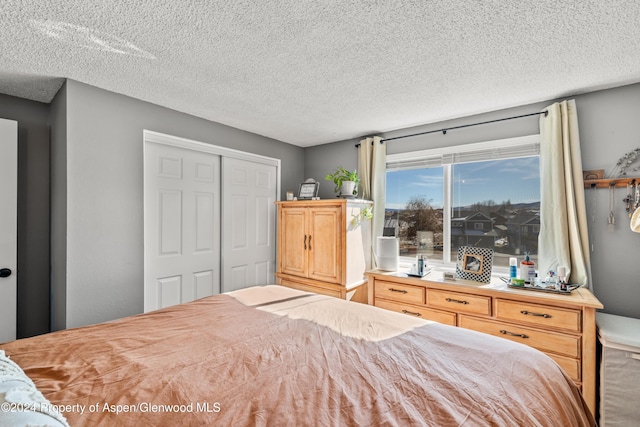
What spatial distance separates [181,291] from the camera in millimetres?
3035

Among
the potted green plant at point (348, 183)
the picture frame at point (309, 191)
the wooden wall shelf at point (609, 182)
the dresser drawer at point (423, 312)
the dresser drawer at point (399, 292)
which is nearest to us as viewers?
the wooden wall shelf at point (609, 182)

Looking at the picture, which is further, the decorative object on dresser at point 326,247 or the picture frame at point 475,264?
the decorative object on dresser at point 326,247

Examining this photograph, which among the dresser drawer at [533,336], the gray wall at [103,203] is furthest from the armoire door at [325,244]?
the gray wall at [103,203]

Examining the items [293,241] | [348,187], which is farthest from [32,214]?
[348,187]

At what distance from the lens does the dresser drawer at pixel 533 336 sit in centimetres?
207

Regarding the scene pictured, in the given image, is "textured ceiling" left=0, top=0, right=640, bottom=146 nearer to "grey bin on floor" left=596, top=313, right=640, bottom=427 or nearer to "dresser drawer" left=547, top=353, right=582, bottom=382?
"grey bin on floor" left=596, top=313, right=640, bottom=427

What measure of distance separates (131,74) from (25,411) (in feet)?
7.38

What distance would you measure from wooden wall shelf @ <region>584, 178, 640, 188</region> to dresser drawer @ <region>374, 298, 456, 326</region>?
1.56 m

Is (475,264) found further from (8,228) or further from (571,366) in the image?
(8,228)

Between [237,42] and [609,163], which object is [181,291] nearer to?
[237,42]

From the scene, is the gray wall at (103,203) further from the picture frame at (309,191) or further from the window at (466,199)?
the window at (466,199)

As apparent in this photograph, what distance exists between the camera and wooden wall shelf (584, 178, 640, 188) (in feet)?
7.45

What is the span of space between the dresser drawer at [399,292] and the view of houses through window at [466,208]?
0.68 meters

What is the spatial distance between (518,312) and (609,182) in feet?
4.21
